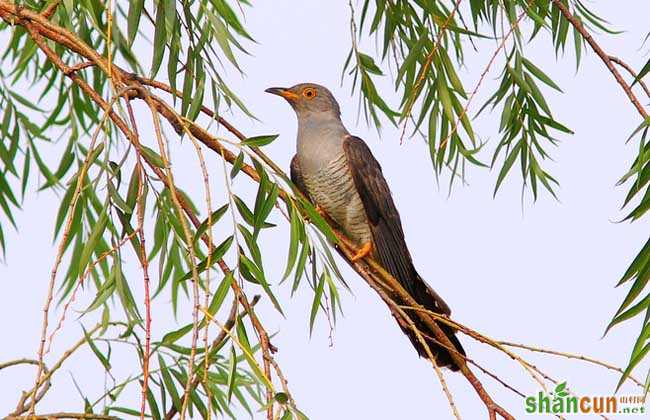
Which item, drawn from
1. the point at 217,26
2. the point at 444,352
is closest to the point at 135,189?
the point at 217,26

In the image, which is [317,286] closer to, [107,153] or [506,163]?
[107,153]

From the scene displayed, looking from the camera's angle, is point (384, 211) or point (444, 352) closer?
point (444, 352)

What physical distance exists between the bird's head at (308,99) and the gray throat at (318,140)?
1.3 inches

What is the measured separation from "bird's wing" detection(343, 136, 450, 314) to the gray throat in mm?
57

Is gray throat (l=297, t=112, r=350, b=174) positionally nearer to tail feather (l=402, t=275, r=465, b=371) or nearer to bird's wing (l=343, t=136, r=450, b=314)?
bird's wing (l=343, t=136, r=450, b=314)

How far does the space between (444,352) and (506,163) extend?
0.75m

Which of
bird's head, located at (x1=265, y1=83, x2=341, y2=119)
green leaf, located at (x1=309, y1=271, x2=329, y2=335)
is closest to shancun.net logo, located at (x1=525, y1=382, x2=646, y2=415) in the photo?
green leaf, located at (x1=309, y1=271, x2=329, y2=335)

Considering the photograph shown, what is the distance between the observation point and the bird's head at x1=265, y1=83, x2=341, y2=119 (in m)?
4.33

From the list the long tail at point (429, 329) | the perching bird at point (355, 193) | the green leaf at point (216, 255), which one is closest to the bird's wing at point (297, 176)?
the perching bird at point (355, 193)

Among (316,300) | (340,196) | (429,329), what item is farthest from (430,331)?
(316,300)

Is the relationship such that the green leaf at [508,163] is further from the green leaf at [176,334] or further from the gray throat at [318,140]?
the green leaf at [176,334]

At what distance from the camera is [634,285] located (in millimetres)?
2250

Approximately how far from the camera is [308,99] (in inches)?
171

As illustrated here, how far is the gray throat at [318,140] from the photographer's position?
13.1 feet
